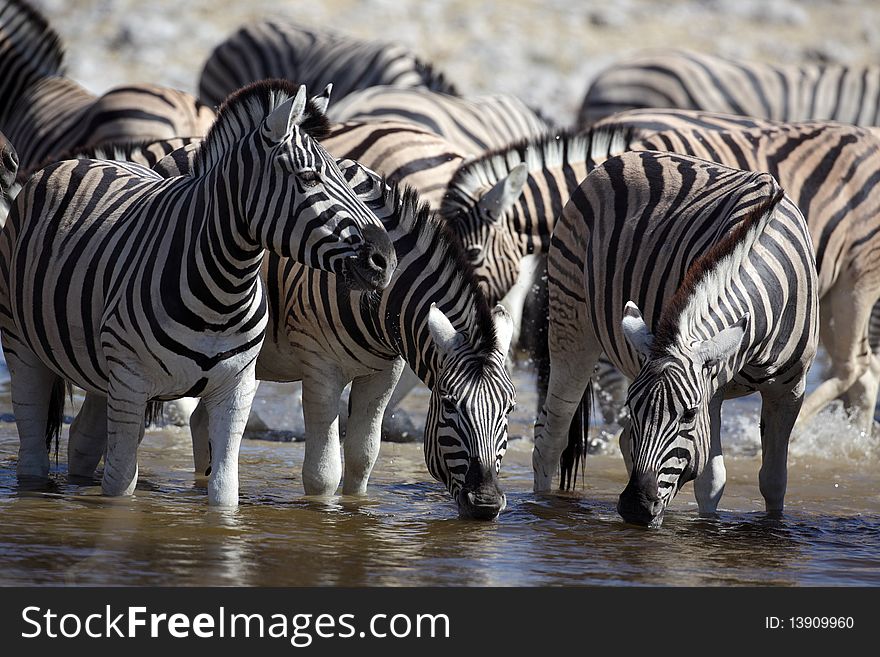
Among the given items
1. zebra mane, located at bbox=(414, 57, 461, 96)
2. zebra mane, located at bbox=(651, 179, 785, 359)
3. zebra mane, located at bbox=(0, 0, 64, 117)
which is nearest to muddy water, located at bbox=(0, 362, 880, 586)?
zebra mane, located at bbox=(651, 179, 785, 359)

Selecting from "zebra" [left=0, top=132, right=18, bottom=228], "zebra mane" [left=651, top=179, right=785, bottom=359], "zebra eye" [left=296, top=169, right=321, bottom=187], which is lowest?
"zebra mane" [left=651, top=179, right=785, bottom=359]

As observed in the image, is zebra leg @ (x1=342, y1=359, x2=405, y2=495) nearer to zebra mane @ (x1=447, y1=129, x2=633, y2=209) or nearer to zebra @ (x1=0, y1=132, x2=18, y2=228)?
zebra @ (x1=0, y1=132, x2=18, y2=228)

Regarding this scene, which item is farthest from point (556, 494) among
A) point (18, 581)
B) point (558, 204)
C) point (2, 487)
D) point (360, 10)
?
point (360, 10)

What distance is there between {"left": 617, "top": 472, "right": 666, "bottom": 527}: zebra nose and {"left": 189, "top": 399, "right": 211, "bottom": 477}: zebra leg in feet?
8.45

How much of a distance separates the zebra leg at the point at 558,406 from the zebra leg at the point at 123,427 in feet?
7.45

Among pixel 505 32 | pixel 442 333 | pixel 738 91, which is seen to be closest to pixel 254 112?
pixel 442 333

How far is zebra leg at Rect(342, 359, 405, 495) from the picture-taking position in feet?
22.9

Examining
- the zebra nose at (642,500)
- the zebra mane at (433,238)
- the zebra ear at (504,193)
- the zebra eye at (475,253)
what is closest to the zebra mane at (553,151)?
the zebra ear at (504,193)

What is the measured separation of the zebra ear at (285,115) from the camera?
227 inches

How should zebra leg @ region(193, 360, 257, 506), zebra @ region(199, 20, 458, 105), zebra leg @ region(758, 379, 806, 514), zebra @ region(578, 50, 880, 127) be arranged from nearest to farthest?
zebra leg @ region(193, 360, 257, 506), zebra leg @ region(758, 379, 806, 514), zebra @ region(578, 50, 880, 127), zebra @ region(199, 20, 458, 105)

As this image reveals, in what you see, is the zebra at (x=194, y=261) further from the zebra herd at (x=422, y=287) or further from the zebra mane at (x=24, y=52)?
the zebra mane at (x=24, y=52)

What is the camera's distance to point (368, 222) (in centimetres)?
581

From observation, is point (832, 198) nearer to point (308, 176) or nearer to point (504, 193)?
point (504, 193)

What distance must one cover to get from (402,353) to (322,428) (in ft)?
2.13
